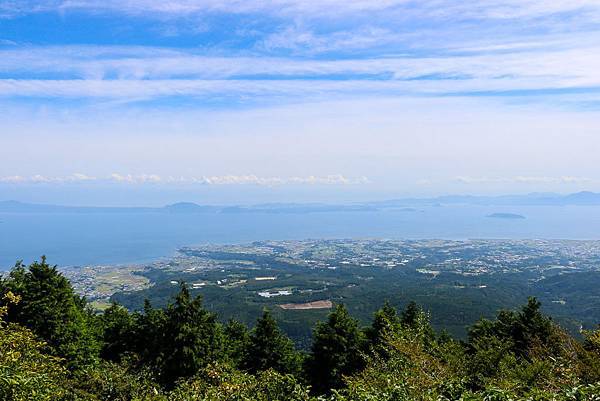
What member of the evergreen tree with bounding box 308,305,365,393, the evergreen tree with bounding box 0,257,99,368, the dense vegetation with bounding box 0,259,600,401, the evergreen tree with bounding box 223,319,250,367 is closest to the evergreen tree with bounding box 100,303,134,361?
the dense vegetation with bounding box 0,259,600,401

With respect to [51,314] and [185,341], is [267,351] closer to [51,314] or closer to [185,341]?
[185,341]

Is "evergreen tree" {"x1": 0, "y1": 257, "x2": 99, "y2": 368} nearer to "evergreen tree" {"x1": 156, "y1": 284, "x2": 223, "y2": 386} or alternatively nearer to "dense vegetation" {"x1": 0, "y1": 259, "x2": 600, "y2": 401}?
"dense vegetation" {"x1": 0, "y1": 259, "x2": 600, "y2": 401}

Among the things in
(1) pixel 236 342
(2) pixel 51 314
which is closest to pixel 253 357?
(1) pixel 236 342

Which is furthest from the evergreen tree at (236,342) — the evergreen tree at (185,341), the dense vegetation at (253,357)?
the evergreen tree at (185,341)

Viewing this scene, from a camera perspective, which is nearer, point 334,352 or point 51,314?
point 51,314

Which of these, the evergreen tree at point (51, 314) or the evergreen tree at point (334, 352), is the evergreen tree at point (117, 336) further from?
the evergreen tree at point (334, 352)

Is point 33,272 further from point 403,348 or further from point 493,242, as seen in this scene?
point 493,242
